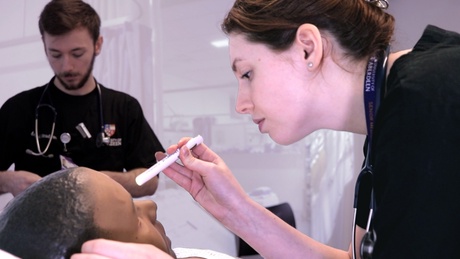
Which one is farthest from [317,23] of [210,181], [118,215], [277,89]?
[118,215]

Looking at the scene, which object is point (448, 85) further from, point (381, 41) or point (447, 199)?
point (381, 41)

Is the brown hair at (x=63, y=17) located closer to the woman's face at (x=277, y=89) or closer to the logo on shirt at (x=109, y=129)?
the logo on shirt at (x=109, y=129)

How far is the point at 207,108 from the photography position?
241 centimetres

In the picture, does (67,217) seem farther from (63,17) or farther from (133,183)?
(63,17)

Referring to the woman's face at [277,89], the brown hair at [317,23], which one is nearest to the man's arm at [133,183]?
the woman's face at [277,89]

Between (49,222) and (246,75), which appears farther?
(246,75)

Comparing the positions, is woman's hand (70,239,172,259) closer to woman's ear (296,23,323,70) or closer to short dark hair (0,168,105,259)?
short dark hair (0,168,105,259)

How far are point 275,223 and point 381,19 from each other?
58 cm

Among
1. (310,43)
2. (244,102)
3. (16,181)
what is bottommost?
(16,181)

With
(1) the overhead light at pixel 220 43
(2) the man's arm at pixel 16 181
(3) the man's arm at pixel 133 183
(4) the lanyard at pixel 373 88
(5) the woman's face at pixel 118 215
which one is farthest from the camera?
(1) the overhead light at pixel 220 43

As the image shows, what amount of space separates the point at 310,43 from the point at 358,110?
202 millimetres

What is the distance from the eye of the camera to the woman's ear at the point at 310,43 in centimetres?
93

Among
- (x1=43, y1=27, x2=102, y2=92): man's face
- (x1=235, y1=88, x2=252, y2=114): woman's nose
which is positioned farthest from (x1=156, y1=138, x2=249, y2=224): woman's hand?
(x1=43, y1=27, x2=102, y2=92): man's face

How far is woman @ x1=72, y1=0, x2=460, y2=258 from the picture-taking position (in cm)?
67
